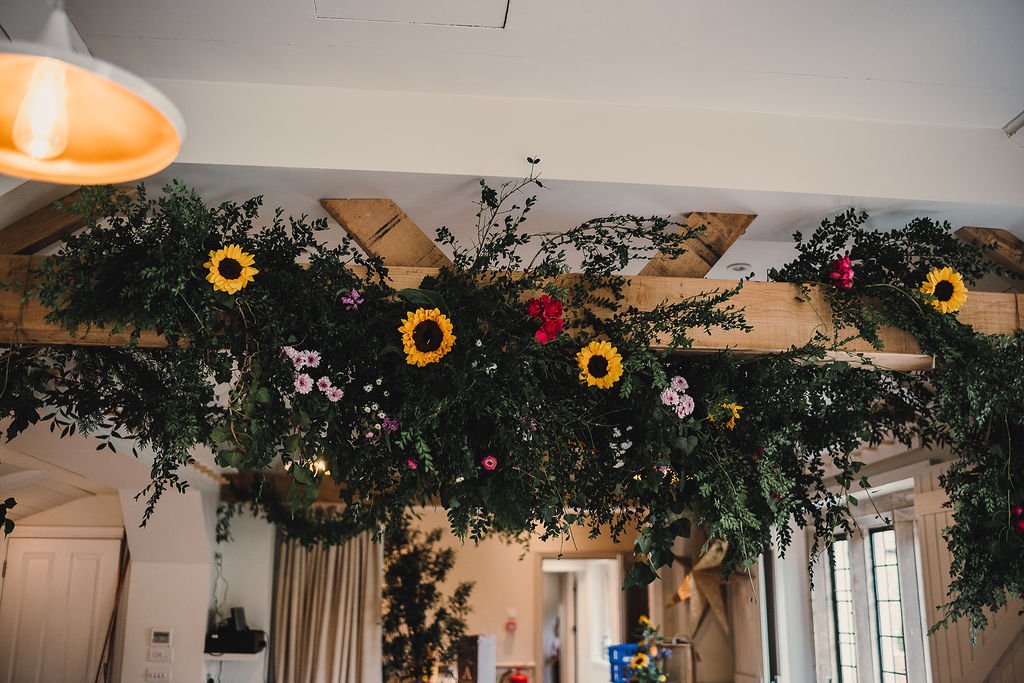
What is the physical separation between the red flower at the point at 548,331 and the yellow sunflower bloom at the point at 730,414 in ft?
2.11

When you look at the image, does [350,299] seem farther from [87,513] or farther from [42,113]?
[87,513]

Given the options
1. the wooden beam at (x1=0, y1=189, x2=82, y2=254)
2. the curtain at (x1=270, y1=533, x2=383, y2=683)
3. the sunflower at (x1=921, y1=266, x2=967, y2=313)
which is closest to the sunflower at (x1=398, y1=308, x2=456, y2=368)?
the wooden beam at (x1=0, y1=189, x2=82, y2=254)

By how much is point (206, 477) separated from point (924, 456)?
15.8 feet

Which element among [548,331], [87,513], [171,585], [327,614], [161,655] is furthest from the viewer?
[327,614]

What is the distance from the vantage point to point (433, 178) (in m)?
2.73

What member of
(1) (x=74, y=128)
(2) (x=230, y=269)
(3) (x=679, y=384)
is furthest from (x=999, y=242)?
(1) (x=74, y=128)

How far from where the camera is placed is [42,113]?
4.62ft

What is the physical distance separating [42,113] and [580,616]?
37.6 feet

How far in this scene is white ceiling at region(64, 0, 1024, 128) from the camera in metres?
2.35

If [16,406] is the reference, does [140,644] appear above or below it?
below

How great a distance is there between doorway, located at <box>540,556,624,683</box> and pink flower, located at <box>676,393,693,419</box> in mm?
7706

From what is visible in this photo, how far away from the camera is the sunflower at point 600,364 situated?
2.72m

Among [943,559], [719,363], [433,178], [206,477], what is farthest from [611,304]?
[206,477]

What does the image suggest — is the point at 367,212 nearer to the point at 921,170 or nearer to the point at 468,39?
the point at 468,39
